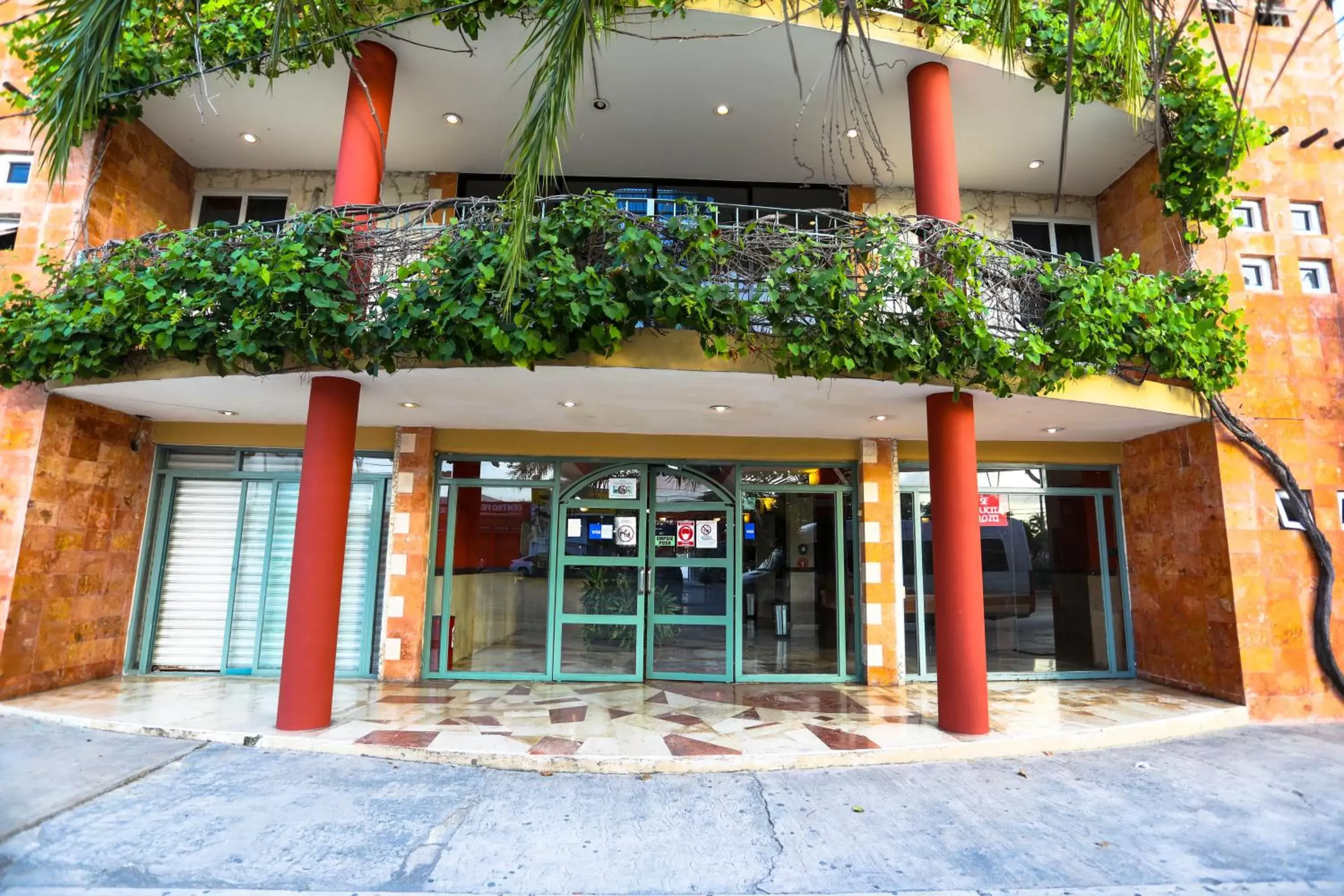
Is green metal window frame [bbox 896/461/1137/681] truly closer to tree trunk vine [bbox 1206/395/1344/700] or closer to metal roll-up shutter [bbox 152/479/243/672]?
tree trunk vine [bbox 1206/395/1344/700]

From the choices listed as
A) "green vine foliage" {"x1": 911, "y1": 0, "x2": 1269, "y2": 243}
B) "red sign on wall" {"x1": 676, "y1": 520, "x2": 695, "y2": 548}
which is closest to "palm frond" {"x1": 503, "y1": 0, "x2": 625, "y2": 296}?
"green vine foliage" {"x1": 911, "y1": 0, "x2": 1269, "y2": 243}

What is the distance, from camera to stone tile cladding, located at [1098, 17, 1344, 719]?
23.9ft

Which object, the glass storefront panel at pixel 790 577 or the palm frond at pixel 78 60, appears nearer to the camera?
the palm frond at pixel 78 60

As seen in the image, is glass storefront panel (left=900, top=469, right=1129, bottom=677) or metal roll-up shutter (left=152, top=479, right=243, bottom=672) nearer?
metal roll-up shutter (left=152, top=479, right=243, bottom=672)

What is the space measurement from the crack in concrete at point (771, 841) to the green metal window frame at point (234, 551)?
5.15 meters

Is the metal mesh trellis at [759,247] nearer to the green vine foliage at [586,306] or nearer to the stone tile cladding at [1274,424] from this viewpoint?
the green vine foliage at [586,306]

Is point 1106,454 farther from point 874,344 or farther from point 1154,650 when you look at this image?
point 874,344

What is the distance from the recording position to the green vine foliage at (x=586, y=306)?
5434 mm

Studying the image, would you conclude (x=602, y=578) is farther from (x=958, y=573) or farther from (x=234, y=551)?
(x=234, y=551)

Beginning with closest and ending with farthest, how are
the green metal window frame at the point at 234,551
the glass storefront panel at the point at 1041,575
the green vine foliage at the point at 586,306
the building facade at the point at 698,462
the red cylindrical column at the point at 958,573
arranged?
the green vine foliage at the point at 586,306, the red cylindrical column at the point at 958,573, the building facade at the point at 698,462, the green metal window frame at the point at 234,551, the glass storefront panel at the point at 1041,575

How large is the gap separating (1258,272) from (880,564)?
5329 millimetres

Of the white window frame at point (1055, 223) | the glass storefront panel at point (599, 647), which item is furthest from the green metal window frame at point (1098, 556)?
the glass storefront panel at point (599, 647)

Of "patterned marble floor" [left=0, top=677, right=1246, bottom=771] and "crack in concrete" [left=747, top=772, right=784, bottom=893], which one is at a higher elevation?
"patterned marble floor" [left=0, top=677, right=1246, bottom=771]

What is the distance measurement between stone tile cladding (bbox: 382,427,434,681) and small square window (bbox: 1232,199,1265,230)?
31.6 feet
